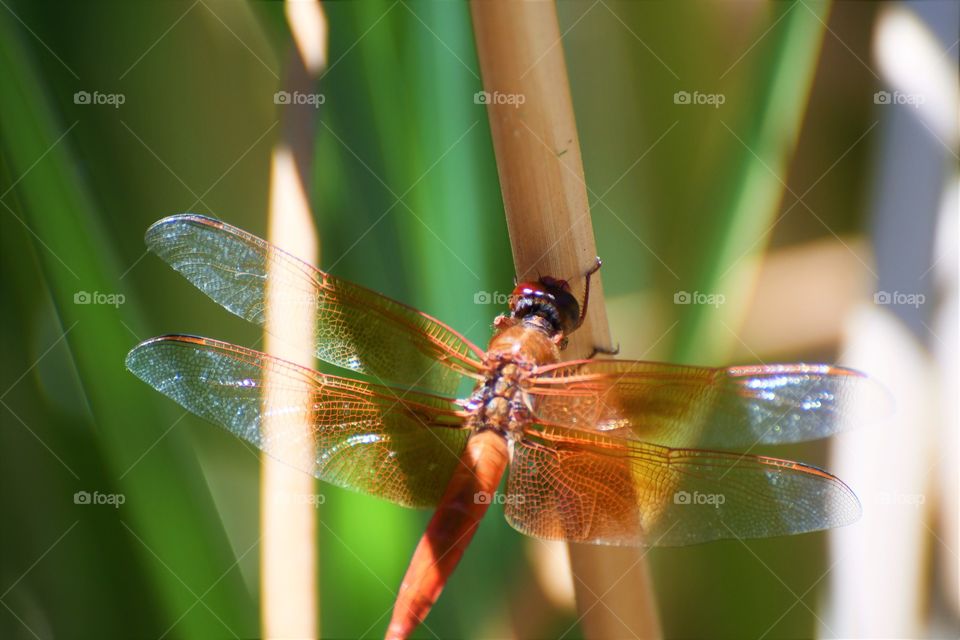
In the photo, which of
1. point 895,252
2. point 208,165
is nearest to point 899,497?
point 895,252

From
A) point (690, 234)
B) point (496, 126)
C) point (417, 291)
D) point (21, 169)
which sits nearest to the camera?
point (496, 126)

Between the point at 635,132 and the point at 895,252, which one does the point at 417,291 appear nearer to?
the point at 635,132

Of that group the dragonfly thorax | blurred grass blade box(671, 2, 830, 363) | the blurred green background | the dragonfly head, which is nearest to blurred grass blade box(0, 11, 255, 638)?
the blurred green background

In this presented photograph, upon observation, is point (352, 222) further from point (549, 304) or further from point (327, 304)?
point (549, 304)

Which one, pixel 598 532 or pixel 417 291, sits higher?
pixel 417 291

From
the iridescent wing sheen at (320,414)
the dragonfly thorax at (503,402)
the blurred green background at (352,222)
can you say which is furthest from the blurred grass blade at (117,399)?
the dragonfly thorax at (503,402)

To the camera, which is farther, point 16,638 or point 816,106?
point 816,106

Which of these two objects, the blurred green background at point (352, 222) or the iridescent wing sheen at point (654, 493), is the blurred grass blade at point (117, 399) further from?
the iridescent wing sheen at point (654, 493)
